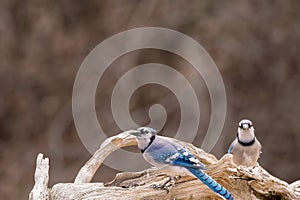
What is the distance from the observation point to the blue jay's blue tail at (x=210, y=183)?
2.69 metres

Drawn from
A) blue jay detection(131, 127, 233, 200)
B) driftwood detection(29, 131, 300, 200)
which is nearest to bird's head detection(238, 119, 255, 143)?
driftwood detection(29, 131, 300, 200)

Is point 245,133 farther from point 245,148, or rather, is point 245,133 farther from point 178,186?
point 178,186

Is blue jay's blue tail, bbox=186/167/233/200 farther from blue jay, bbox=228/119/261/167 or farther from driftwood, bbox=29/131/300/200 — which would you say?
blue jay, bbox=228/119/261/167

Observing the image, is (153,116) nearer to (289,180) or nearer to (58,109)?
(58,109)

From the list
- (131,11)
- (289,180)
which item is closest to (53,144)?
(131,11)

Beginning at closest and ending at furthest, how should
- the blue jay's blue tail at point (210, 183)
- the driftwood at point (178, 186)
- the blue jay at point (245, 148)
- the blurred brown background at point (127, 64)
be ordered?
the blue jay's blue tail at point (210, 183) < the driftwood at point (178, 186) < the blue jay at point (245, 148) < the blurred brown background at point (127, 64)

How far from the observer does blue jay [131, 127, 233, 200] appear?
273cm

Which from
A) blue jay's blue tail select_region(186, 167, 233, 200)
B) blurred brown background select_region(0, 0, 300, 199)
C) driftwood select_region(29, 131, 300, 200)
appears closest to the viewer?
blue jay's blue tail select_region(186, 167, 233, 200)

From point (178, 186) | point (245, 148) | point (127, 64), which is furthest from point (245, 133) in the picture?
point (127, 64)

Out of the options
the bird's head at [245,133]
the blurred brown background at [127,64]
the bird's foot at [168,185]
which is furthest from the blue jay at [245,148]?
the blurred brown background at [127,64]

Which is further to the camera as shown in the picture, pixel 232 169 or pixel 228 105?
pixel 228 105

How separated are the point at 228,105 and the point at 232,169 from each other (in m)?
3.58

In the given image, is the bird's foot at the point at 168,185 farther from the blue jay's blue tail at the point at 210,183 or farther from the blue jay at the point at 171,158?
the blue jay's blue tail at the point at 210,183

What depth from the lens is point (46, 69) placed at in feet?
21.2
